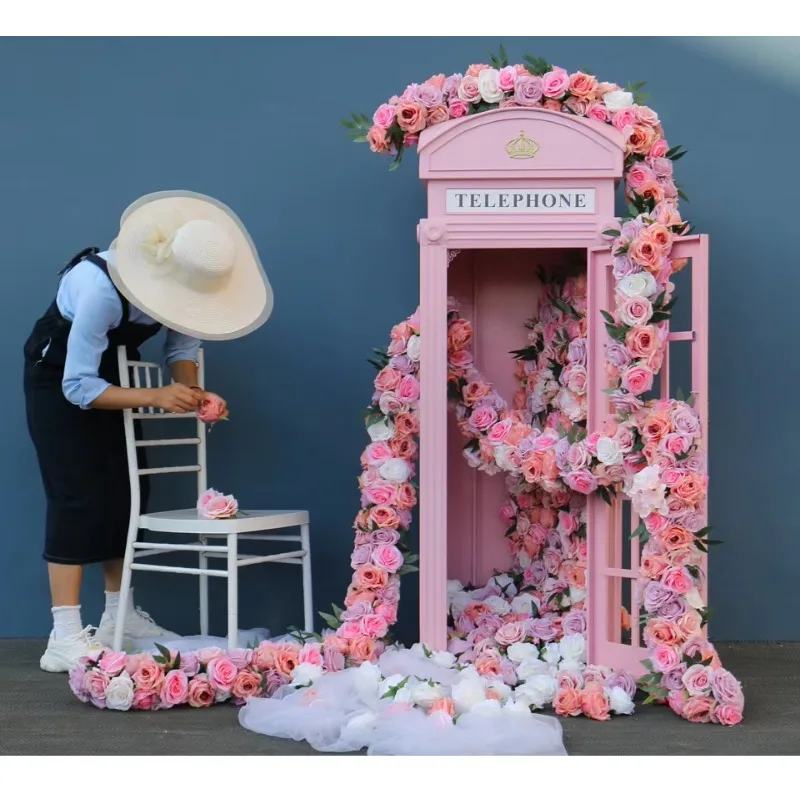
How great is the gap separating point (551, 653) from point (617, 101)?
177cm

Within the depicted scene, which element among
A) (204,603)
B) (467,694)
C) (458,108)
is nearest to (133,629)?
(204,603)

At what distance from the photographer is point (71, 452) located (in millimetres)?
3822

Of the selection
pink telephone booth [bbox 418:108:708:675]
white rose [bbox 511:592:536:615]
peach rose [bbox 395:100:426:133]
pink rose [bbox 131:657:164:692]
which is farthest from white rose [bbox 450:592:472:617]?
peach rose [bbox 395:100:426:133]

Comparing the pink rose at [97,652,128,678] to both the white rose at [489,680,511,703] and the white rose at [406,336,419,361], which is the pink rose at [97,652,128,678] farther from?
the white rose at [406,336,419,361]

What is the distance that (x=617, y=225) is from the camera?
3512 millimetres

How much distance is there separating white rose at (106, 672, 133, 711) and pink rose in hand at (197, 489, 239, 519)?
636mm

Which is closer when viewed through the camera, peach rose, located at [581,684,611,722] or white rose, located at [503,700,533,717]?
white rose, located at [503,700,533,717]

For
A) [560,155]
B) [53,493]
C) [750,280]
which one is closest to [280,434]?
[53,493]

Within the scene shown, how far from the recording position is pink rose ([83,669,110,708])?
126 inches

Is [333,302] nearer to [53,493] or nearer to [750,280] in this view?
[53,493]

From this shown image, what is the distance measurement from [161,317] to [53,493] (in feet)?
2.44

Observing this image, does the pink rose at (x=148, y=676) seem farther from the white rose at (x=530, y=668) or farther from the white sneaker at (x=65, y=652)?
the white rose at (x=530, y=668)

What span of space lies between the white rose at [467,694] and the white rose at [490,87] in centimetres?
180

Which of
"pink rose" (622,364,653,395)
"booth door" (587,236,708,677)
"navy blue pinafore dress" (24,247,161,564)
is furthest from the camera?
"navy blue pinafore dress" (24,247,161,564)
